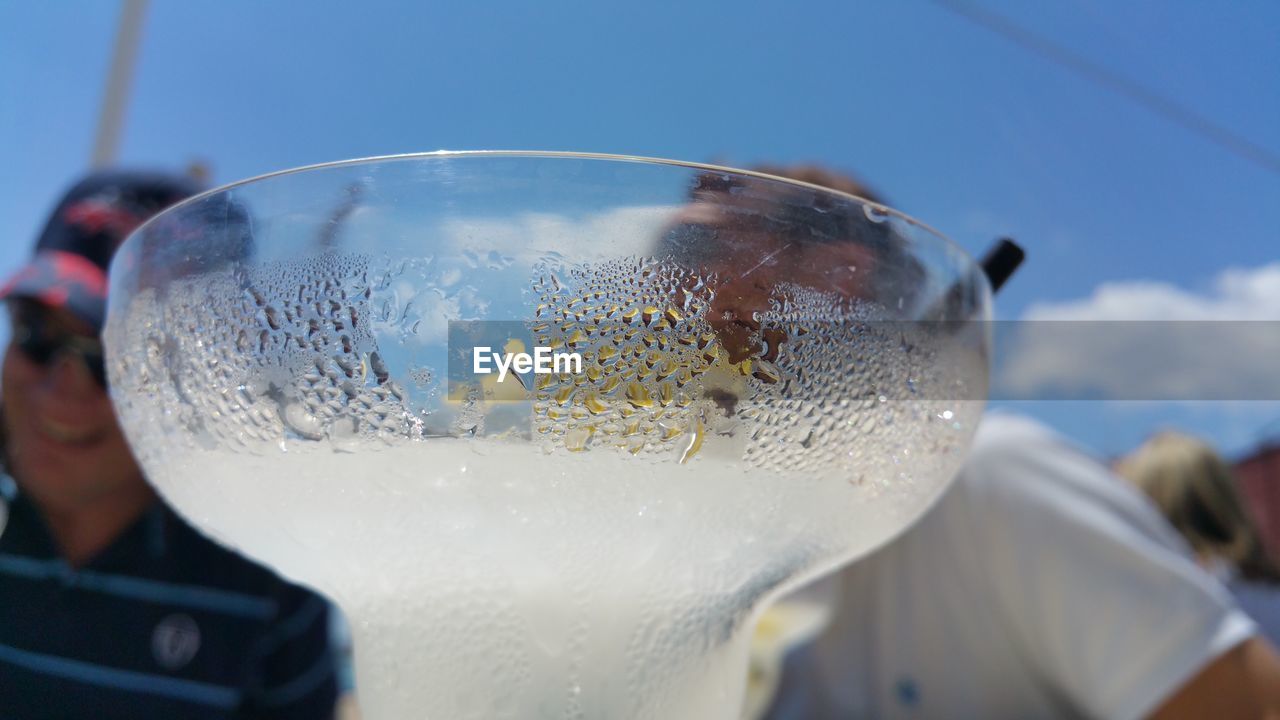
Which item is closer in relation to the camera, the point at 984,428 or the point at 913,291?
the point at 913,291

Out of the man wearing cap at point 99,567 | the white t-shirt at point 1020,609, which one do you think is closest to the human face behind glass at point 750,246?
the white t-shirt at point 1020,609

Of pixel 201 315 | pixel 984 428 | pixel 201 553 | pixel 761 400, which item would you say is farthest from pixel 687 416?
pixel 201 553

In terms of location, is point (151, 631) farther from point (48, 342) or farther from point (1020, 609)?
point (1020, 609)

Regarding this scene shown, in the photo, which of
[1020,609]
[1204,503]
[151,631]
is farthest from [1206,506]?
[151,631]

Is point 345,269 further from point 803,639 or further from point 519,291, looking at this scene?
point 803,639

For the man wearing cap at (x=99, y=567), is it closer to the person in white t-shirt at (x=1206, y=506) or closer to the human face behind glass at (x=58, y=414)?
the human face behind glass at (x=58, y=414)

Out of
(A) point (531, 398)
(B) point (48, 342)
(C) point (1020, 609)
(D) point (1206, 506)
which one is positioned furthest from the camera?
(D) point (1206, 506)

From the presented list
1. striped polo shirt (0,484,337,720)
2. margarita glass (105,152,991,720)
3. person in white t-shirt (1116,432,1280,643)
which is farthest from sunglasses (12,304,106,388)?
person in white t-shirt (1116,432,1280,643)
